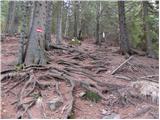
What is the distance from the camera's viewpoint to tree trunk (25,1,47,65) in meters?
9.60

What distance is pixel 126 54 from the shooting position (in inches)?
562

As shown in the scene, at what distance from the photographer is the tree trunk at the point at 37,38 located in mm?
9602

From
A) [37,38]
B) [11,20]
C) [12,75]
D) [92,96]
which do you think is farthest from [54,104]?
[11,20]

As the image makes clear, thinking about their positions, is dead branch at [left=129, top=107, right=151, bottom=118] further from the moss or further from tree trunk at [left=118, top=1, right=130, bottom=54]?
tree trunk at [left=118, top=1, right=130, bottom=54]

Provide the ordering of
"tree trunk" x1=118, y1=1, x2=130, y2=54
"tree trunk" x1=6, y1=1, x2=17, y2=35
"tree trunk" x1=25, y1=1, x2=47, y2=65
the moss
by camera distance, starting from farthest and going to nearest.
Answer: "tree trunk" x1=6, y1=1, x2=17, y2=35 → "tree trunk" x1=118, y1=1, x2=130, y2=54 → "tree trunk" x1=25, y1=1, x2=47, y2=65 → the moss

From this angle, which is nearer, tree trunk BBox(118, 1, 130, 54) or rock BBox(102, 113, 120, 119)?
rock BBox(102, 113, 120, 119)

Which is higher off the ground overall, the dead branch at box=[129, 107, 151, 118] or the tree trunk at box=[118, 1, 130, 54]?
the tree trunk at box=[118, 1, 130, 54]

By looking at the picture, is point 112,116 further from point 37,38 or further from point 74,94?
point 37,38

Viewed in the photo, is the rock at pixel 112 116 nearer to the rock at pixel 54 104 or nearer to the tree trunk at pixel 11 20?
the rock at pixel 54 104

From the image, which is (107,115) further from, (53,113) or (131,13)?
(131,13)

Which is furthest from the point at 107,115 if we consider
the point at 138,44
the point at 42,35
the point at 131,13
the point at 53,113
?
the point at 131,13

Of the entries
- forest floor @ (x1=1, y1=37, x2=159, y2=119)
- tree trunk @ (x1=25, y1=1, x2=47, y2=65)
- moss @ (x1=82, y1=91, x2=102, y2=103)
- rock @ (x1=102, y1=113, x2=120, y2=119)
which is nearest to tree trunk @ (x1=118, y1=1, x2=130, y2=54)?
forest floor @ (x1=1, y1=37, x2=159, y2=119)

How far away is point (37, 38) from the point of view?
387 inches

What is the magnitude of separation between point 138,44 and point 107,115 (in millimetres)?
11651
